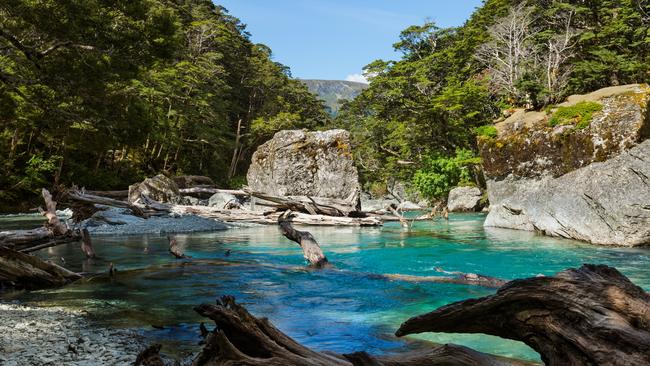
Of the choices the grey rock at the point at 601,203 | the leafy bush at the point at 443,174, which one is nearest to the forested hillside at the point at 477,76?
the leafy bush at the point at 443,174

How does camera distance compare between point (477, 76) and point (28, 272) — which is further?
point (477, 76)

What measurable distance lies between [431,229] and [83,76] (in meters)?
12.0

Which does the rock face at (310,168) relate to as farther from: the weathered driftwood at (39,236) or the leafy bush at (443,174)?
the weathered driftwood at (39,236)

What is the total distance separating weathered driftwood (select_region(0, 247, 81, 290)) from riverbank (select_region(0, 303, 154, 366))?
1.33 m

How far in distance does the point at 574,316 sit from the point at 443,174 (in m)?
28.3

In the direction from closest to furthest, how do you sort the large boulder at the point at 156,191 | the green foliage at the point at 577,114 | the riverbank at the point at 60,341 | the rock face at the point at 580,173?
1. the riverbank at the point at 60,341
2. the rock face at the point at 580,173
3. the green foliage at the point at 577,114
4. the large boulder at the point at 156,191

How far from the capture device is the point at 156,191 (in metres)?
20.2

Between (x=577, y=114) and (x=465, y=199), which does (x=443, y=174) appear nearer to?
(x=465, y=199)

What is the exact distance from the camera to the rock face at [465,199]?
1031 inches

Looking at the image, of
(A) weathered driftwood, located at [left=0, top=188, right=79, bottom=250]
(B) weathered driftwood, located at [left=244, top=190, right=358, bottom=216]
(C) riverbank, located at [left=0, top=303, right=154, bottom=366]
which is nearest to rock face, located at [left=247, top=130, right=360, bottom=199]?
(B) weathered driftwood, located at [left=244, top=190, right=358, bottom=216]

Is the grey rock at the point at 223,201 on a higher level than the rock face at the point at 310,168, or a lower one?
lower

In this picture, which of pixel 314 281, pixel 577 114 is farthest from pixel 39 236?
pixel 577 114

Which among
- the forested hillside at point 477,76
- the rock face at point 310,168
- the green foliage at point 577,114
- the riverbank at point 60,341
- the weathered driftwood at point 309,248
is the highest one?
the forested hillside at point 477,76

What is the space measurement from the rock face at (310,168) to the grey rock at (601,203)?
9733mm
